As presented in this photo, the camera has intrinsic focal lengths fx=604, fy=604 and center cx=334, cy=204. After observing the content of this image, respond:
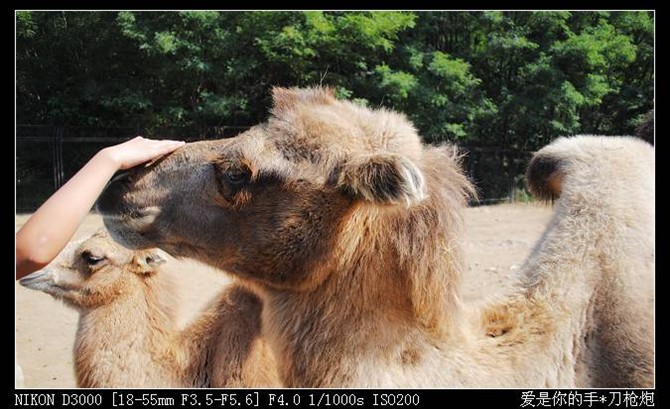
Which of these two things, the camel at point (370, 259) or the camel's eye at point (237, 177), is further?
the camel's eye at point (237, 177)

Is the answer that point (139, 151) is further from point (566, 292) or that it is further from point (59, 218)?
point (566, 292)

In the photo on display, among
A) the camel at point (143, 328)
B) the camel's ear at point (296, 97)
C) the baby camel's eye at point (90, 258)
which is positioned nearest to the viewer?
the camel's ear at point (296, 97)

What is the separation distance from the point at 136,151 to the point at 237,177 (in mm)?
453

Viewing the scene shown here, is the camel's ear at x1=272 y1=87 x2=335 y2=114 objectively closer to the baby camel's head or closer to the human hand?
the human hand

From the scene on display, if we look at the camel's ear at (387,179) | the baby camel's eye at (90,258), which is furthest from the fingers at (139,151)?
the baby camel's eye at (90,258)

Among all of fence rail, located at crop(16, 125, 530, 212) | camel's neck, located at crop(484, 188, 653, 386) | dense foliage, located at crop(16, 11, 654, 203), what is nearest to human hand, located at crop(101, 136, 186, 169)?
camel's neck, located at crop(484, 188, 653, 386)

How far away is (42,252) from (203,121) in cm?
1580

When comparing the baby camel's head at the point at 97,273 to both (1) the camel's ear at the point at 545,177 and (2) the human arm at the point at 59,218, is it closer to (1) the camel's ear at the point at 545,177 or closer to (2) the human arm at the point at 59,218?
(2) the human arm at the point at 59,218

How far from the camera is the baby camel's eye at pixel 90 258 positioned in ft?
16.4

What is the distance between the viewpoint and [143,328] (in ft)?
15.0

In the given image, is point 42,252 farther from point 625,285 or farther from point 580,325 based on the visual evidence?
point 625,285

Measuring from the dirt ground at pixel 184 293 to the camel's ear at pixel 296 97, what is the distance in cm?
132

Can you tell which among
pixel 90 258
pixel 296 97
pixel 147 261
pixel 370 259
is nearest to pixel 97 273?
pixel 90 258
